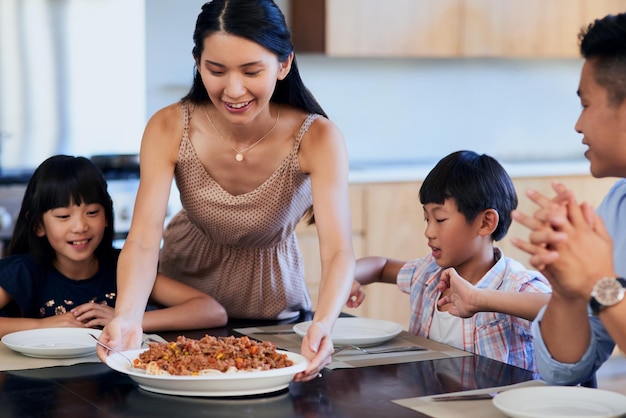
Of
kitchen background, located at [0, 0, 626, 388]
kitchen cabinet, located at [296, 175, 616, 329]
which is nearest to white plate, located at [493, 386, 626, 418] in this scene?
kitchen background, located at [0, 0, 626, 388]

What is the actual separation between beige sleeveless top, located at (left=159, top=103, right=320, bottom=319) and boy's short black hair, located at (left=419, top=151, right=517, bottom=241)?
306 millimetres

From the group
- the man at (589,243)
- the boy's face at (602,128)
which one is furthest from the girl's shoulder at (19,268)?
the boy's face at (602,128)

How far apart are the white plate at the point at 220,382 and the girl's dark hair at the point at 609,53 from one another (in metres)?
0.69

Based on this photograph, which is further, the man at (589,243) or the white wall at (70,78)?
Result: the white wall at (70,78)

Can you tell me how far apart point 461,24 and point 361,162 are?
845 mm

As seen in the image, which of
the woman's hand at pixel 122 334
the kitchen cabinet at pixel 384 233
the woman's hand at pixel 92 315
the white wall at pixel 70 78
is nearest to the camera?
the woman's hand at pixel 122 334

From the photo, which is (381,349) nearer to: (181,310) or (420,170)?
(181,310)

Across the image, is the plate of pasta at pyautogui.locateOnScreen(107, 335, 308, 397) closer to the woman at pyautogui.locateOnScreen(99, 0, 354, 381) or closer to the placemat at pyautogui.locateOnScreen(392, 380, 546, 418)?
the woman at pyautogui.locateOnScreen(99, 0, 354, 381)

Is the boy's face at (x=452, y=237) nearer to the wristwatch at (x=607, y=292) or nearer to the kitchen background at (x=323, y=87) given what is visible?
the wristwatch at (x=607, y=292)

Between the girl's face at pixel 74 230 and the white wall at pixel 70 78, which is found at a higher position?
the white wall at pixel 70 78

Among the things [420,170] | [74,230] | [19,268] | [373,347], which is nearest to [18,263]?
[19,268]

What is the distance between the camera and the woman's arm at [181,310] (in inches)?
88.7

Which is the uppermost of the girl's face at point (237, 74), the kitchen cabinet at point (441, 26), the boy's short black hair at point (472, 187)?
the kitchen cabinet at point (441, 26)

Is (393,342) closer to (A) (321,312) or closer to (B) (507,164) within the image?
(A) (321,312)
